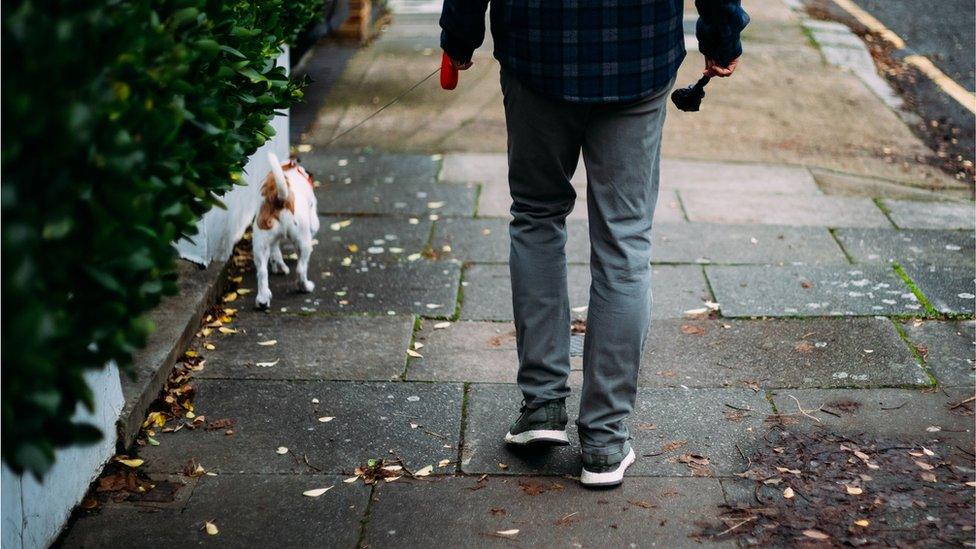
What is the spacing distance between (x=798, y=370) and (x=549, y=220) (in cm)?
144

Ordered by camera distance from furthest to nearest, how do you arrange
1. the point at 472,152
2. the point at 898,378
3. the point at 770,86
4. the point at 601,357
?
the point at 770,86
the point at 472,152
the point at 898,378
the point at 601,357

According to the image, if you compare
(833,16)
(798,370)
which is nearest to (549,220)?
(798,370)

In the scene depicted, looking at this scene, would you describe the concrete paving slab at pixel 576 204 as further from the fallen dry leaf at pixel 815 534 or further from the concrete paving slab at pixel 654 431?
the fallen dry leaf at pixel 815 534

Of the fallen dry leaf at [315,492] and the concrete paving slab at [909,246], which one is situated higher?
the fallen dry leaf at [315,492]

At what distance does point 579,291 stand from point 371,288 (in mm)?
995

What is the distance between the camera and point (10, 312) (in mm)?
1696

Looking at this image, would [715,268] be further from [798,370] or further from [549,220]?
[549,220]

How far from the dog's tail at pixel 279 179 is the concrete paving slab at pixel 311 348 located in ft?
1.80

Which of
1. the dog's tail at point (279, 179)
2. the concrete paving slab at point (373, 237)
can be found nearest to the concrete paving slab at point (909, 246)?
the concrete paving slab at point (373, 237)

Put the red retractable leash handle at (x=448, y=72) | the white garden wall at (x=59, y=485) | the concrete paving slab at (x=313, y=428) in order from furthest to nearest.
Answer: the concrete paving slab at (x=313, y=428) < the red retractable leash handle at (x=448, y=72) < the white garden wall at (x=59, y=485)

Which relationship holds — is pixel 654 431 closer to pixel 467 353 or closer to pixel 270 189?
pixel 467 353

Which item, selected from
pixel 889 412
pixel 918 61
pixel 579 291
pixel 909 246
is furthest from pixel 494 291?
pixel 918 61

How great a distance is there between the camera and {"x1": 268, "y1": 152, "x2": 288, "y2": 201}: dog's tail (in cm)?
464

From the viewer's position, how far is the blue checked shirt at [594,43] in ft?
10.2
